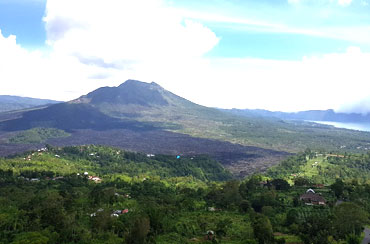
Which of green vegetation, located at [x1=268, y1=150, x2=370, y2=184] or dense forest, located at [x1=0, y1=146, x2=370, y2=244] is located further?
green vegetation, located at [x1=268, y1=150, x2=370, y2=184]

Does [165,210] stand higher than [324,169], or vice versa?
[165,210]

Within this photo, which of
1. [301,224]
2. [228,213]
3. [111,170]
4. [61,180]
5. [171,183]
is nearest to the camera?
[301,224]

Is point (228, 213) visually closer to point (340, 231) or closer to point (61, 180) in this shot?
point (340, 231)

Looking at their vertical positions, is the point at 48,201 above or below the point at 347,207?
below

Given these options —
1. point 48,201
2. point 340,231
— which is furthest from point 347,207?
point 48,201

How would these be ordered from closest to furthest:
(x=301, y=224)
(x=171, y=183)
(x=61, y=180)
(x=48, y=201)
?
1. (x=301, y=224)
2. (x=48, y=201)
3. (x=61, y=180)
4. (x=171, y=183)

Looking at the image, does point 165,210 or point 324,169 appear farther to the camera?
point 324,169

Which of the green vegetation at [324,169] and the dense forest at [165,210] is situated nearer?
the dense forest at [165,210]

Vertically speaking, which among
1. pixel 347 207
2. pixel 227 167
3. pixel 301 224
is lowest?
pixel 227 167
